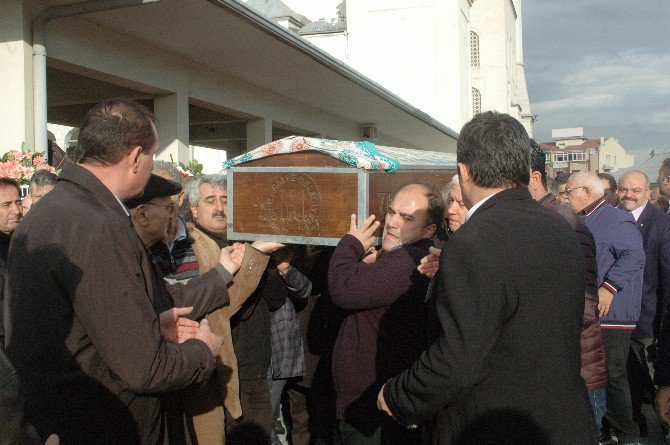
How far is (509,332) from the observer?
2.40 m

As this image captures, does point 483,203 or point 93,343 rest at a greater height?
point 483,203

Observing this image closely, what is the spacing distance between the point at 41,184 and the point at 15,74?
1498 millimetres

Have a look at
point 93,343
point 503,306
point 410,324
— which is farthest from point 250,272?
point 503,306

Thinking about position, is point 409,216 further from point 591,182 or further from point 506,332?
point 591,182

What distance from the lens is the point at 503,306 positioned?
7.73 ft

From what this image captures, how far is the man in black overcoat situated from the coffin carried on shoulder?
0.98 metres

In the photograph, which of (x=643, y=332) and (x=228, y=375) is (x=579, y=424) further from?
(x=643, y=332)

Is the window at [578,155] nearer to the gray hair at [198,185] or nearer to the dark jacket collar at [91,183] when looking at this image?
the gray hair at [198,185]

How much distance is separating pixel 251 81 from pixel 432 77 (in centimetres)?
1732

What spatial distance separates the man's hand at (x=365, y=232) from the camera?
3.37 meters

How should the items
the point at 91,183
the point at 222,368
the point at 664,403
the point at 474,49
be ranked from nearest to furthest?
1. the point at 91,183
2. the point at 664,403
3. the point at 222,368
4. the point at 474,49

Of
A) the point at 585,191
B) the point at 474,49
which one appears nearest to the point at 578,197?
the point at 585,191

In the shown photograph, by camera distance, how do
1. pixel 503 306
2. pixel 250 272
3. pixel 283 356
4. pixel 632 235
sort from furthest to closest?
pixel 632 235 → pixel 283 356 → pixel 250 272 → pixel 503 306

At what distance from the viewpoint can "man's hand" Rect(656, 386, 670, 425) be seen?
304 cm
